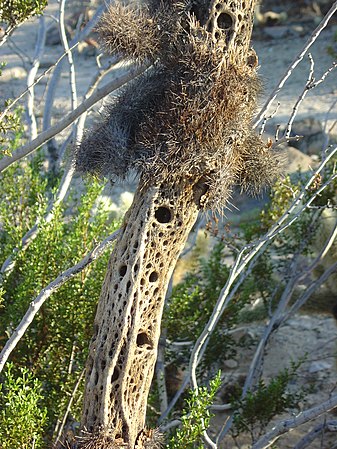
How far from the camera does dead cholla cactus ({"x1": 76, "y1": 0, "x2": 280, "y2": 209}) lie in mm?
3047

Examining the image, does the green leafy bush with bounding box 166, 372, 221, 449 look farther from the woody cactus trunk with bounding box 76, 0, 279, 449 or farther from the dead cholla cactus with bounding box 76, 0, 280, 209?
the dead cholla cactus with bounding box 76, 0, 280, 209

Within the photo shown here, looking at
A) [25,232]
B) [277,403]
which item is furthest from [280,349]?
[25,232]

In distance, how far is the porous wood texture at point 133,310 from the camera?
10.4 ft

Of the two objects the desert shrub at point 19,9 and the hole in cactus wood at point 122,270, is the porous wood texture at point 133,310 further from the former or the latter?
the desert shrub at point 19,9

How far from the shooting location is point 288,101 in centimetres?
1217

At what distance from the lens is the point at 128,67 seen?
3.37 m

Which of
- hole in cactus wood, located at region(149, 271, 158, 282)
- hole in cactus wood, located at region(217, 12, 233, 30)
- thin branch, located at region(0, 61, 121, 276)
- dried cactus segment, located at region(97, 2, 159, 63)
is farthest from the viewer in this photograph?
thin branch, located at region(0, 61, 121, 276)

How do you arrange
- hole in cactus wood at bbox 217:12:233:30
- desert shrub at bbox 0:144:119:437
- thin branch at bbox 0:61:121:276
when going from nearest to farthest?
1. hole in cactus wood at bbox 217:12:233:30
2. desert shrub at bbox 0:144:119:437
3. thin branch at bbox 0:61:121:276

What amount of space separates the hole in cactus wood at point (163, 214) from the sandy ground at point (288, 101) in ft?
2.20

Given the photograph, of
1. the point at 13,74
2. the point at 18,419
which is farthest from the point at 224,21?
the point at 13,74

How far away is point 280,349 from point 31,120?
2892 millimetres

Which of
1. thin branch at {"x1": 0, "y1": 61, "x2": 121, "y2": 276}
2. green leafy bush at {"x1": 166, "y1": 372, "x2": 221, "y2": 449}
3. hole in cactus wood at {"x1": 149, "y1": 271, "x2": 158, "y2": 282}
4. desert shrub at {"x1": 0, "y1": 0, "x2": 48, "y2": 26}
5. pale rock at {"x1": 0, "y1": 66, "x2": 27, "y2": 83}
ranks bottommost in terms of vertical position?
pale rock at {"x1": 0, "y1": 66, "x2": 27, "y2": 83}

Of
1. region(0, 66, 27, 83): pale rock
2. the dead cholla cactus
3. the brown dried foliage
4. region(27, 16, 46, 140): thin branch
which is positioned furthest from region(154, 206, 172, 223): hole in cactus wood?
region(0, 66, 27, 83): pale rock

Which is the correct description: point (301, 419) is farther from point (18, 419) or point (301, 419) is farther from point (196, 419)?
point (18, 419)
